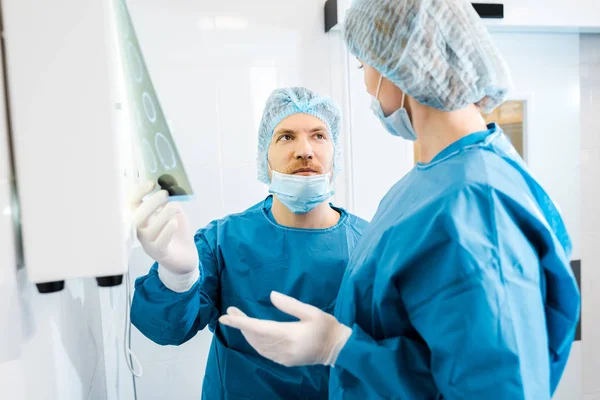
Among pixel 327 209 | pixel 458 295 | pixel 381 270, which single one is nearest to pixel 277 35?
pixel 327 209

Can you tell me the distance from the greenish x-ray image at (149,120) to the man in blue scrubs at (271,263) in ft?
1.28

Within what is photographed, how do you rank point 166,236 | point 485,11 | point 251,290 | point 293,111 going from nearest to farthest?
point 166,236 → point 251,290 → point 293,111 → point 485,11

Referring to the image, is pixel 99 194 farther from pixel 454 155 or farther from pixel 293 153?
pixel 293 153

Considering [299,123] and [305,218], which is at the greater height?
[299,123]

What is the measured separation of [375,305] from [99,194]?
1.82ft

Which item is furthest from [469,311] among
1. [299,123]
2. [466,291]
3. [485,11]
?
[485,11]

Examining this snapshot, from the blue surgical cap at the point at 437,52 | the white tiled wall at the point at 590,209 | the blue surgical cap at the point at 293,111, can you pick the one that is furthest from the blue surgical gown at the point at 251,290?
the white tiled wall at the point at 590,209

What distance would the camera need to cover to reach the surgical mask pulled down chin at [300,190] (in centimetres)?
138

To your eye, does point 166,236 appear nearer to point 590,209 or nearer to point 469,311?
point 469,311

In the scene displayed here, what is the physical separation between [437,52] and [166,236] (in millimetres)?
640

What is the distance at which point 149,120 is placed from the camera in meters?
0.75

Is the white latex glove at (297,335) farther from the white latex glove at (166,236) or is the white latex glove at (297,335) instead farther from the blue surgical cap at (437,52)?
the blue surgical cap at (437,52)

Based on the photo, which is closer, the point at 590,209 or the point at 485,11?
the point at 485,11

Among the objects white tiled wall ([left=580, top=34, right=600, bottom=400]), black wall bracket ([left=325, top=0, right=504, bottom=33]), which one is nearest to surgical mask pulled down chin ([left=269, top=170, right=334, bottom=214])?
black wall bracket ([left=325, top=0, right=504, bottom=33])
